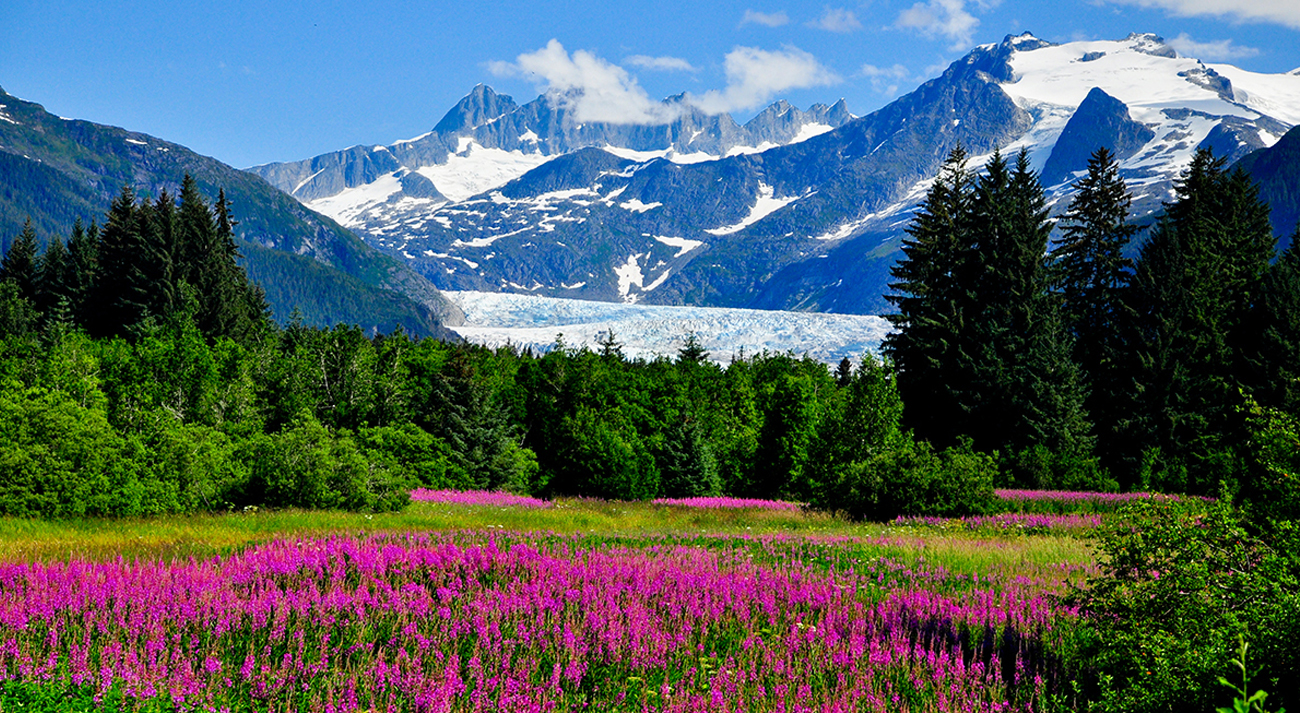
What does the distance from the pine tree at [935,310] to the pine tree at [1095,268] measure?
16.8 ft

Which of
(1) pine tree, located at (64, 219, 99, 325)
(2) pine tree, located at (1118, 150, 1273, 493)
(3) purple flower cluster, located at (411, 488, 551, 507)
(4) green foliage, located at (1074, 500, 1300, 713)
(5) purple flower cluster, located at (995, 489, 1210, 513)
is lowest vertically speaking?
(3) purple flower cluster, located at (411, 488, 551, 507)

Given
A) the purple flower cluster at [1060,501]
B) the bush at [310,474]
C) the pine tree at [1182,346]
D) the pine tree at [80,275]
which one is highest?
the pine tree at [80,275]

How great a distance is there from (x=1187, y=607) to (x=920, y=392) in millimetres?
39907

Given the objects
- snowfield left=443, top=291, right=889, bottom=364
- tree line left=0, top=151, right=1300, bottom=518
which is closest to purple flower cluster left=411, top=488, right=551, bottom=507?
tree line left=0, top=151, right=1300, bottom=518

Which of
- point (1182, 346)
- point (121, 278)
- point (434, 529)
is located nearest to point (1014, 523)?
point (434, 529)

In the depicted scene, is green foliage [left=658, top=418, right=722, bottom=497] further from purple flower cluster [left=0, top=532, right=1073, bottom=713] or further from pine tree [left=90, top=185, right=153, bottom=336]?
pine tree [left=90, top=185, right=153, bottom=336]

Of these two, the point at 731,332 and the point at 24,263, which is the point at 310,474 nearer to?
the point at 24,263

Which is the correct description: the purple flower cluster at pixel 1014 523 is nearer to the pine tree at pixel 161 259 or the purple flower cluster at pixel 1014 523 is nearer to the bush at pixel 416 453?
the bush at pixel 416 453

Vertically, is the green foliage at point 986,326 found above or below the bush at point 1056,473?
above

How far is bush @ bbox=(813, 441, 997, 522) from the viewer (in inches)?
837

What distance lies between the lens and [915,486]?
70.5ft

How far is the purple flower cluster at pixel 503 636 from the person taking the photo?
5301 millimetres

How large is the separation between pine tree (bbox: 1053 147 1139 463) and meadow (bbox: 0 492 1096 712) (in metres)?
34.1

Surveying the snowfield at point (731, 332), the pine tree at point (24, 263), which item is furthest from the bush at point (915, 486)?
the snowfield at point (731, 332)
